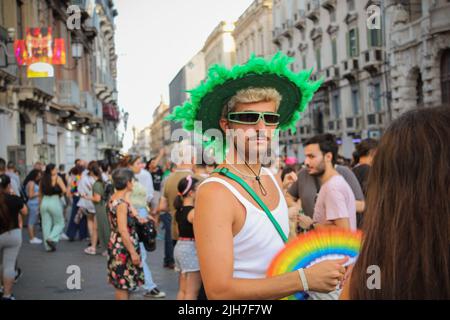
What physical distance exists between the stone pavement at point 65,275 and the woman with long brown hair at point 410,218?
18.3 feet

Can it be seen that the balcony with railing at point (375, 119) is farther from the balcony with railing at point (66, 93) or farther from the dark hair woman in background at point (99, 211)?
the dark hair woman in background at point (99, 211)

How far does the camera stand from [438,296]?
145 cm

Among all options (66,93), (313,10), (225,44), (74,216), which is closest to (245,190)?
(74,216)

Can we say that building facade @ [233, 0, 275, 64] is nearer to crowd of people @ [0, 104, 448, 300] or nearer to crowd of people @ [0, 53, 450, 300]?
crowd of people @ [0, 104, 448, 300]

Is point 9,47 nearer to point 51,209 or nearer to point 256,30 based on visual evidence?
point 51,209

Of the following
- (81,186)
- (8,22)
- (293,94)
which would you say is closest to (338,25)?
(8,22)

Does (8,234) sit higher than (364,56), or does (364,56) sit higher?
(364,56)

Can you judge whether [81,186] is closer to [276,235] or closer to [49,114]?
[276,235]

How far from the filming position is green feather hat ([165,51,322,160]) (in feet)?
7.86

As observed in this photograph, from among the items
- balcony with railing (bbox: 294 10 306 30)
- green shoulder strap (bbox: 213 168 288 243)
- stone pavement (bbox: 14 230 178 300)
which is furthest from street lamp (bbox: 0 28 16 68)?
balcony with railing (bbox: 294 10 306 30)

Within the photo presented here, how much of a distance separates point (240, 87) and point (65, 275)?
6.66m

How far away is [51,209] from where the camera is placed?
35.4 feet

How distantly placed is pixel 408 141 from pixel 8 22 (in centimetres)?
1907
